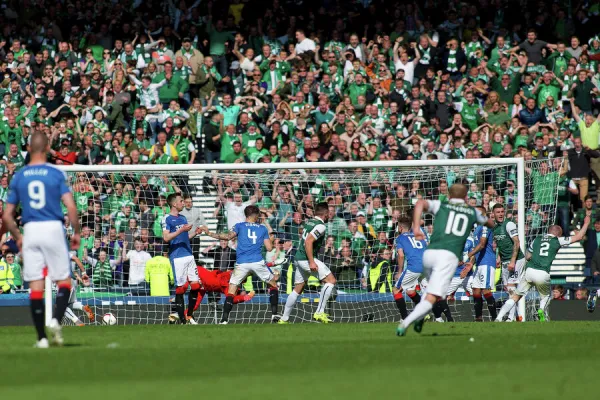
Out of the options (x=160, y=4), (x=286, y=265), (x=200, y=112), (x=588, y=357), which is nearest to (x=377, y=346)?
(x=588, y=357)

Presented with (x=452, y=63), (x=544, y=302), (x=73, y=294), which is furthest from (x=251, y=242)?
(x=452, y=63)

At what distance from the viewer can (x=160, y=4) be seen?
30.5 m

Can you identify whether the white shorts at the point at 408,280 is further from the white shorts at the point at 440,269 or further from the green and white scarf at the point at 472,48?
the green and white scarf at the point at 472,48

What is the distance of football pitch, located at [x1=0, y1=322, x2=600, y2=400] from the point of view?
28.4 feet

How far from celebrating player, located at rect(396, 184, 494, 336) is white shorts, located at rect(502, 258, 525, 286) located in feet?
21.9

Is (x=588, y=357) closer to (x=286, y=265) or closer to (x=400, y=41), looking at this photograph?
(x=286, y=265)

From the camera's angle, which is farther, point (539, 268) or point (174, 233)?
point (539, 268)

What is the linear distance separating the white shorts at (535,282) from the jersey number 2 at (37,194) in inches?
387

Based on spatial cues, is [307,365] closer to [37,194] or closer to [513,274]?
[37,194]

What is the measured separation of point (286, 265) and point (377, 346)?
28.8 ft

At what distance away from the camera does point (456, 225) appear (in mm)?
13383

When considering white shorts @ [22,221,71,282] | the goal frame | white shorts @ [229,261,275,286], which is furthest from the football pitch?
Result: the goal frame

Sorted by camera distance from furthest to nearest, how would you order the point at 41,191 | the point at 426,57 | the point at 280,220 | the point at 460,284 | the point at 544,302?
the point at 426,57 < the point at 280,220 < the point at 460,284 < the point at 544,302 < the point at 41,191

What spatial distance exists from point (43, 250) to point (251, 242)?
7284 mm
